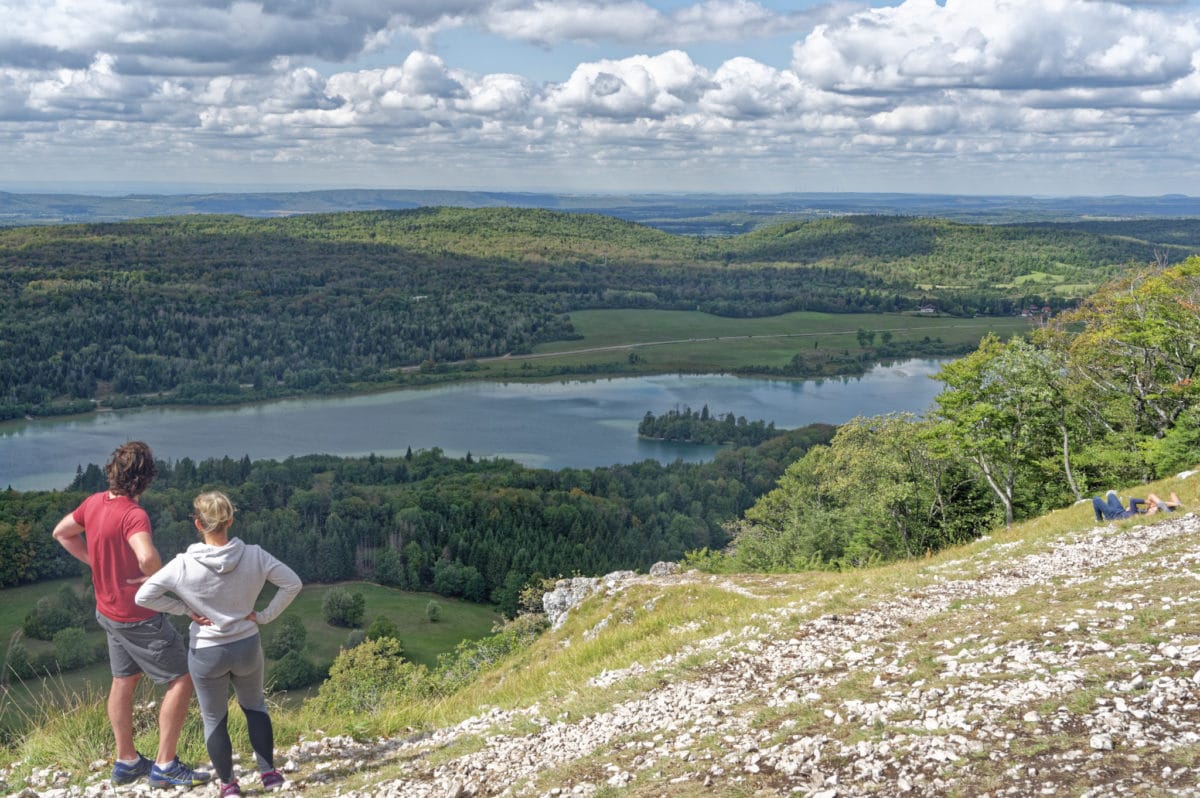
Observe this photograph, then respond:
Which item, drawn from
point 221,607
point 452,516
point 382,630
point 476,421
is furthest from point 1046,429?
point 476,421

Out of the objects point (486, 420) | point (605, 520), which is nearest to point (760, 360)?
point (486, 420)

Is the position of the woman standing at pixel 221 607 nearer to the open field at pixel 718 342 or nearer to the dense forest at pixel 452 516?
the dense forest at pixel 452 516

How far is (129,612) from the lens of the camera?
6.76 m

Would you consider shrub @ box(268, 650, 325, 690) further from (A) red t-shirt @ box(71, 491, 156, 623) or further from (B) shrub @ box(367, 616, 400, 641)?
Answer: (A) red t-shirt @ box(71, 491, 156, 623)

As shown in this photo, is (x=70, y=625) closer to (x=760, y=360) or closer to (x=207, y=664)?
(x=207, y=664)

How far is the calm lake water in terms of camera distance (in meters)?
111

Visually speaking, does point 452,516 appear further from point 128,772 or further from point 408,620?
point 128,772

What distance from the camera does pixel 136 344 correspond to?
168125 millimetres

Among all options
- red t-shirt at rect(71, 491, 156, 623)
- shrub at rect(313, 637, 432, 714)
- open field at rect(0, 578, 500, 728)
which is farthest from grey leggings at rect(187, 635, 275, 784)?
open field at rect(0, 578, 500, 728)

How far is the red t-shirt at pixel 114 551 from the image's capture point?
6.64 metres

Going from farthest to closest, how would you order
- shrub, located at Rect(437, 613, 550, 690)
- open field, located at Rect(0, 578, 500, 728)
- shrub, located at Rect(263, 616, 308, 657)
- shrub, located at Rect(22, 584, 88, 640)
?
shrub, located at Rect(22, 584, 88, 640)
open field, located at Rect(0, 578, 500, 728)
shrub, located at Rect(263, 616, 308, 657)
shrub, located at Rect(437, 613, 550, 690)

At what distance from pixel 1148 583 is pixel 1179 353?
1967 centimetres

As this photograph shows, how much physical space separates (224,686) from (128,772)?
1254 millimetres

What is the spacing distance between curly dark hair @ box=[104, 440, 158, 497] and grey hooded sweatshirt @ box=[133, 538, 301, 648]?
75 centimetres
